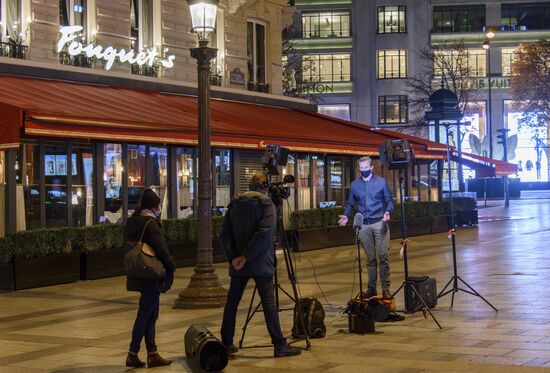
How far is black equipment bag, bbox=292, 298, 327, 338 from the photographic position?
1094 cm

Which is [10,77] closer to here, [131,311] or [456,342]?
[131,311]

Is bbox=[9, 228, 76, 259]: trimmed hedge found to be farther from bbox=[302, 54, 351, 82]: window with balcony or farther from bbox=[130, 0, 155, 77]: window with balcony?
bbox=[302, 54, 351, 82]: window with balcony

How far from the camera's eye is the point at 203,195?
555 inches

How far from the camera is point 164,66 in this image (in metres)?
25.3

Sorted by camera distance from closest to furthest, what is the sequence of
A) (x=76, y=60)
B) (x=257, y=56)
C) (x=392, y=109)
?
1. (x=76, y=60)
2. (x=257, y=56)
3. (x=392, y=109)

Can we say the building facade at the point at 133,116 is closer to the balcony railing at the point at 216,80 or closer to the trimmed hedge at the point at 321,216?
the balcony railing at the point at 216,80

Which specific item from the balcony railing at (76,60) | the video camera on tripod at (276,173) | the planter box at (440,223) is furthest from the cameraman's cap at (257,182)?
the planter box at (440,223)

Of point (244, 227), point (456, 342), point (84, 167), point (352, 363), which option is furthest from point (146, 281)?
point (84, 167)

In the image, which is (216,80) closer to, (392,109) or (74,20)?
(74,20)

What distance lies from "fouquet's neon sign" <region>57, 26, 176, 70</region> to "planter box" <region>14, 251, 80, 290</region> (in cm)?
605

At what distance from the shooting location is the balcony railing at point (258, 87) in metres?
29.2

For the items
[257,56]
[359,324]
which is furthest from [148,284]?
[257,56]

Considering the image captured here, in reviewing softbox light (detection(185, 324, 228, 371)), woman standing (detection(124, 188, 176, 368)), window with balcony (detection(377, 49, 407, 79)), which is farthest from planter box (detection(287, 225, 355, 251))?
window with balcony (detection(377, 49, 407, 79))

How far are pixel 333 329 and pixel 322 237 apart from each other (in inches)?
573
